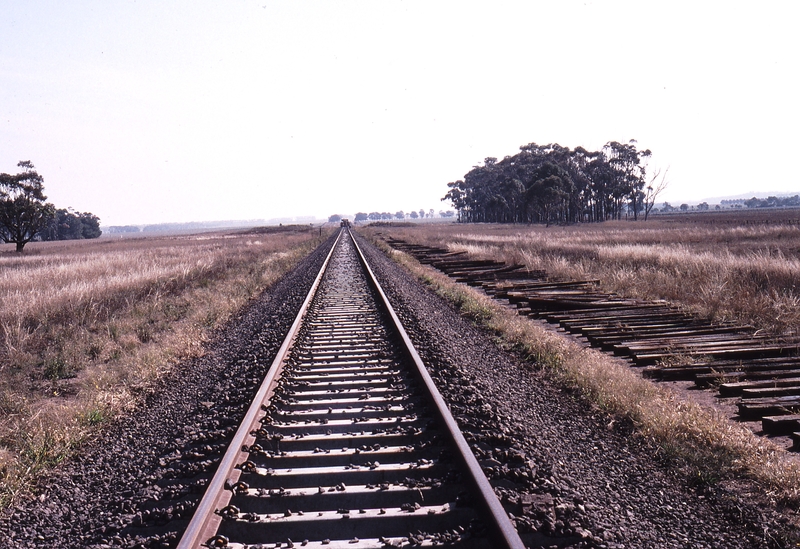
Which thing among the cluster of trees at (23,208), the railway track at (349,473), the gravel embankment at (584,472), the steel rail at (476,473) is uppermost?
the cluster of trees at (23,208)

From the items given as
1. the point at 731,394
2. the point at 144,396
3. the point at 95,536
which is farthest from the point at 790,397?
the point at 144,396

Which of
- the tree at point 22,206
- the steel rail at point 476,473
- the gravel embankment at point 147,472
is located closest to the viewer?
the steel rail at point 476,473

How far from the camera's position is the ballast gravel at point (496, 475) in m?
3.22

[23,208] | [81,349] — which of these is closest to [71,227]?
[23,208]

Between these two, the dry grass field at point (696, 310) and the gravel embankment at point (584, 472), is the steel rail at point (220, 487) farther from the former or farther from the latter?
the dry grass field at point (696, 310)

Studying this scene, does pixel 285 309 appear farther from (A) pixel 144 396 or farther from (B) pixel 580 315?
(B) pixel 580 315

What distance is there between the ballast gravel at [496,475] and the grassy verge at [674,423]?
17cm

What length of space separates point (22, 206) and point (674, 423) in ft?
182

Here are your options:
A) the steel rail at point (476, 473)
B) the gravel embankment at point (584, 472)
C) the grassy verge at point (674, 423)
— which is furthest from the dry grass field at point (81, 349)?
the grassy verge at point (674, 423)

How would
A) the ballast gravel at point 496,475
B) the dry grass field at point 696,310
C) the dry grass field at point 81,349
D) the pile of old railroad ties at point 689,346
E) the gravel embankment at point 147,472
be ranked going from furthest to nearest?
the pile of old railroad ties at point 689,346 < the dry grass field at point 81,349 < the dry grass field at point 696,310 < the gravel embankment at point 147,472 < the ballast gravel at point 496,475

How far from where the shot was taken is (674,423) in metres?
4.68

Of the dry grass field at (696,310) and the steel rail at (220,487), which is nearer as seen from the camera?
the steel rail at (220,487)

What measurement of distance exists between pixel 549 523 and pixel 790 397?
3496 millimetres

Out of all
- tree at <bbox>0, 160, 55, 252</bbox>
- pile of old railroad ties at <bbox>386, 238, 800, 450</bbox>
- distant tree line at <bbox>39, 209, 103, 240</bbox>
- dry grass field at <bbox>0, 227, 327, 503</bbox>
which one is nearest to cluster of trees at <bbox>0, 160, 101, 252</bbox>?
tree at <bbox>0, 160, 55, 252</bbox>
